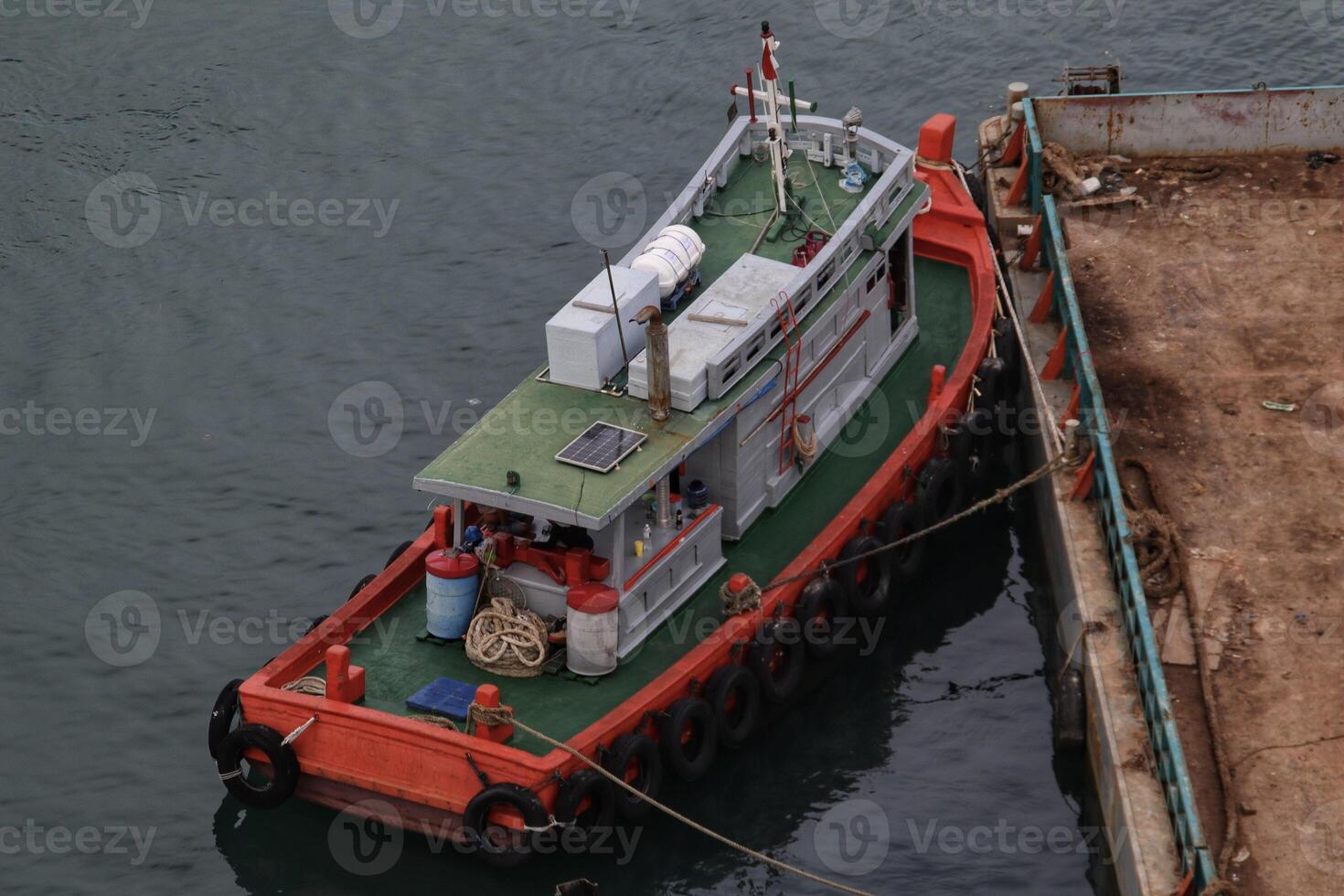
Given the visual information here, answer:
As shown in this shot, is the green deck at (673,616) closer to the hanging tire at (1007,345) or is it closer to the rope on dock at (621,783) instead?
A: the rope on dock at (621,783)

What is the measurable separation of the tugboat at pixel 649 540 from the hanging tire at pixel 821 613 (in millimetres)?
35

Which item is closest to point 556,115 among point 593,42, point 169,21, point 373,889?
point 593,42

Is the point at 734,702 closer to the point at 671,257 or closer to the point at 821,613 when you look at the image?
the point at 821,613

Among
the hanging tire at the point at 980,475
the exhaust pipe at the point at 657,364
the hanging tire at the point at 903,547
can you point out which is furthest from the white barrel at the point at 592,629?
the hanging tire at the point at 980,475

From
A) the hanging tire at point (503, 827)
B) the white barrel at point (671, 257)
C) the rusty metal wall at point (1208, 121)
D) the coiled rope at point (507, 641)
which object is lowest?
the hanging tire at point (503, 827)

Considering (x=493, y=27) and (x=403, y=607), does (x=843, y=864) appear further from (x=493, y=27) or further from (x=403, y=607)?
(x=493, y=27)

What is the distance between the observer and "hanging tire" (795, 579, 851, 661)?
58.1ft

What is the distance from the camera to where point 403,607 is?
1764 centimetres

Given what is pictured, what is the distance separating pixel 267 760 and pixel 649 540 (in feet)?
12.6

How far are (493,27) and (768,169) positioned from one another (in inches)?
477

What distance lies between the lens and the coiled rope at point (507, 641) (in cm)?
1655

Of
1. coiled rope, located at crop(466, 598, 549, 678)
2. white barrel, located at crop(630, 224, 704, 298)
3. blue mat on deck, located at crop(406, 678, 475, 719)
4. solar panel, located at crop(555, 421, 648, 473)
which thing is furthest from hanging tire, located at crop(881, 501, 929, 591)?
blue mat on deck, located at crop(406, 678, 475, 719)

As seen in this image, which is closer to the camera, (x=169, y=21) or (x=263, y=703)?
(x=263, y=703)

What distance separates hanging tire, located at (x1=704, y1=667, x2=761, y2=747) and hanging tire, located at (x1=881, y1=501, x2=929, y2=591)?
2271 millimetres
